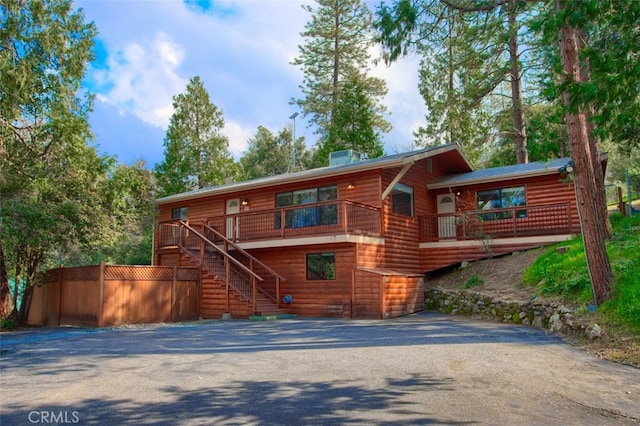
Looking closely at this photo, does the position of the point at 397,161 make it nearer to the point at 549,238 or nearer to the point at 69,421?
the point at 549,238

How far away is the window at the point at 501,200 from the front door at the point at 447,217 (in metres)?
1.04

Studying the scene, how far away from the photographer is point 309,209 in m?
16.2

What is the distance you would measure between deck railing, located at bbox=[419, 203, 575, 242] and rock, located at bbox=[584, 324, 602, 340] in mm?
7921

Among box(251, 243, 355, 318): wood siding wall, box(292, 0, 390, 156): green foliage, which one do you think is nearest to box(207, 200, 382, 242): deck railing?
box(251, 243, 355, 318): wood siding wall

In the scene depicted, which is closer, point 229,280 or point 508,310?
point 508,310

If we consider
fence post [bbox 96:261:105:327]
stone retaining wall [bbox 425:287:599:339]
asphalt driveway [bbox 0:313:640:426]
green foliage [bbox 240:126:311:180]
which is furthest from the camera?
green foliage [bbox 240:126:311:180]

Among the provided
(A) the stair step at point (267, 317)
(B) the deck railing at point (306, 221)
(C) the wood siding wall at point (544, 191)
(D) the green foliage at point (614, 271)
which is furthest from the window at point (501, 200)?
(A) the stair step at point (267, 317)

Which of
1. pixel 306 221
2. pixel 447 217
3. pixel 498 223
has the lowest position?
pixel 498 223

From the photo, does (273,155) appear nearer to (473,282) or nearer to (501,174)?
(501,174)

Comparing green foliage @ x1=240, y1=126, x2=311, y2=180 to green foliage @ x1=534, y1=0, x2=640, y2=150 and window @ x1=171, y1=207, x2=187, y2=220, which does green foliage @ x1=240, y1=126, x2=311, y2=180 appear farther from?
green foliage @ x1=534, y1=0, x2=640, y2=150

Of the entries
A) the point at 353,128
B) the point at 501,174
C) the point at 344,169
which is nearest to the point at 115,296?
the point at 344,169

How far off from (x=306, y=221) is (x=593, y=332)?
9621 millimetres

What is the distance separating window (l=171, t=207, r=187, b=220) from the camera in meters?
20.8

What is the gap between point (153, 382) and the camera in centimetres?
581
